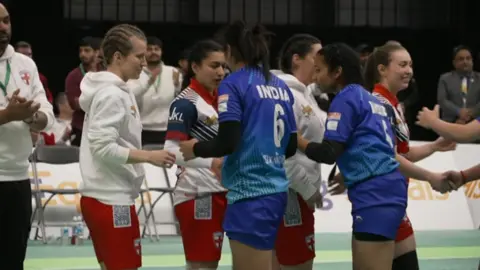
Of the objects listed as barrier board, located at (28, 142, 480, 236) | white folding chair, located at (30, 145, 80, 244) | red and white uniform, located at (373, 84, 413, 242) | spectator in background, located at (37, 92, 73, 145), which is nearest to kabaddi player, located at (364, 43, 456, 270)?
red and white uniform, located at (373, 84, 413, 242)

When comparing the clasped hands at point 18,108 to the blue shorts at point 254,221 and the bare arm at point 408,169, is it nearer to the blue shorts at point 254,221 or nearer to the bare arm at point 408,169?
the blue shorts at point 254,221

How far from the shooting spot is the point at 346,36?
759 inches

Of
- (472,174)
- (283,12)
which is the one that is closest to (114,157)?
(472,174)

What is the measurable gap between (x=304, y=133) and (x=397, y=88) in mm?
706

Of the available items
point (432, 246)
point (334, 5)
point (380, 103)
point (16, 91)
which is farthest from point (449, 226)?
point (16, 91)

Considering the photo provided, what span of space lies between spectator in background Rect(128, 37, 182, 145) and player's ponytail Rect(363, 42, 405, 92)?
254 inches

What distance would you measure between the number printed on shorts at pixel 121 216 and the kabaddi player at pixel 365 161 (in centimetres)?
114

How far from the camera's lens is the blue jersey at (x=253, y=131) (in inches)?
215

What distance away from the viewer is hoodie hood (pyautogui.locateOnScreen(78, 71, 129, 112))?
605cm

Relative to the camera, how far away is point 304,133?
273 inches

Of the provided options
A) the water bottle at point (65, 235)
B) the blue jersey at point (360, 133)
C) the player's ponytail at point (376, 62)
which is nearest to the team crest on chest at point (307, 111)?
the player's ponytail at point (376, 62)

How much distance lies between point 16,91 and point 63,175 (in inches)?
288

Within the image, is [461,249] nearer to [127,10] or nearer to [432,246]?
[432,246]

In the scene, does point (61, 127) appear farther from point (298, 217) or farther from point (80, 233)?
point (298, 217)
